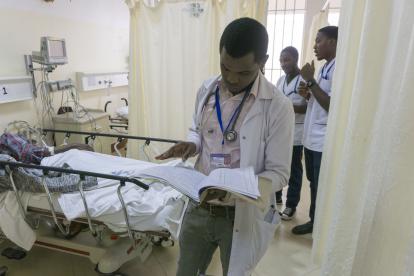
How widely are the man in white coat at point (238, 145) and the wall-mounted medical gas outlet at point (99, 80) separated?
7.79ft

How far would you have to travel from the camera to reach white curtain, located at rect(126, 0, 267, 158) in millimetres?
2535

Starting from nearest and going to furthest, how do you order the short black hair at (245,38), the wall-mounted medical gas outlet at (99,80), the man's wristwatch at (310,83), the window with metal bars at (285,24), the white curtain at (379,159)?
1. the white curtain at (379,159)
2. the short black hair at (245,38)
3. the man's wristwatch at (310,83)
4. the wall-mounted medical gas outlet at (99,80)
5. the window with metal bars at (285,24)

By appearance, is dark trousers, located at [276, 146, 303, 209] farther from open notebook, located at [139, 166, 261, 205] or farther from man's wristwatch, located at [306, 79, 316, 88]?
open notebook, located at [139, 166, 261, 205]

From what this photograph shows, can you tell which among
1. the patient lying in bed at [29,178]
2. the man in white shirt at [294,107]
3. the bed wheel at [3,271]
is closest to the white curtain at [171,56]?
the man in white shirt at [294,107]

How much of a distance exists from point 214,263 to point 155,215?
2.46 feet

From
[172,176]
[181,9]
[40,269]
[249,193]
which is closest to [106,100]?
[181,9]

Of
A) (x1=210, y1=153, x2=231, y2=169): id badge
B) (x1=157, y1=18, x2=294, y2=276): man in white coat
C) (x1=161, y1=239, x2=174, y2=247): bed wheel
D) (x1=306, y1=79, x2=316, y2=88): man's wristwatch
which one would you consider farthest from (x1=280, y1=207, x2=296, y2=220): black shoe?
(x1=210, y1=153, x2=231, y2=169): id badge

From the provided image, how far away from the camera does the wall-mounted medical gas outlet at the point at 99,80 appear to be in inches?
124

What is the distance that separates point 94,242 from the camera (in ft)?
6.12

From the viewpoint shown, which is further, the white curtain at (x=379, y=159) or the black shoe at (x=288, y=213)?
the black shoe at (x=288, y=213)

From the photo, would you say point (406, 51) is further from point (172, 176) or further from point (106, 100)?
point (106, 100)

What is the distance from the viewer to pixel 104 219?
1.57 metres

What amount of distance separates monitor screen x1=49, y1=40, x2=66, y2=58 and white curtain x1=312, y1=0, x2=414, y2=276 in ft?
7.61

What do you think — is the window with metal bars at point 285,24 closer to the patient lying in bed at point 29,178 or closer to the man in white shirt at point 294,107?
the man in white shirt at point 294,107
